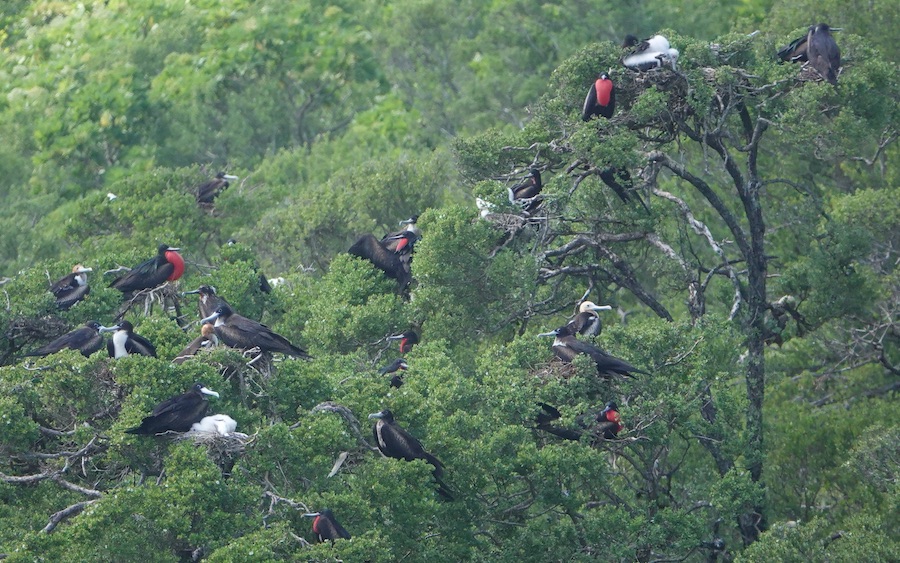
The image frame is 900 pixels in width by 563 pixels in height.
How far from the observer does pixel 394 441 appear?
11156 mm

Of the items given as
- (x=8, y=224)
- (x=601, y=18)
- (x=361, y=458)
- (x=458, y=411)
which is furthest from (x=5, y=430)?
(x=601, y=18)

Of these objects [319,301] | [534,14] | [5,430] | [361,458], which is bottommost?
[534,14]

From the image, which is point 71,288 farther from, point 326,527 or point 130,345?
point 326,527

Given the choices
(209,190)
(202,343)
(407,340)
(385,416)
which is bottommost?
(209,190)

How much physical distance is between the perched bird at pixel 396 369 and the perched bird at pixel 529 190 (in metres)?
1.76

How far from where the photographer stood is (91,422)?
35.9 feet

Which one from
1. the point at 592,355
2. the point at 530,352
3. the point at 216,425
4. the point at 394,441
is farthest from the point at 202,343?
the point at 592,355

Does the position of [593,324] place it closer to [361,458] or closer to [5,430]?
[361,458]

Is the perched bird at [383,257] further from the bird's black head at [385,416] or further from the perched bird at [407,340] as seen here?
the bird's black head at [385,416]

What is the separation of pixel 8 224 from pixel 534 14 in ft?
40.9

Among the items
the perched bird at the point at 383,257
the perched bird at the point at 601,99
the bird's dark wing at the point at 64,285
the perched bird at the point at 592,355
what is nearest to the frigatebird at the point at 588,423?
the perched bird at the point at 592,355

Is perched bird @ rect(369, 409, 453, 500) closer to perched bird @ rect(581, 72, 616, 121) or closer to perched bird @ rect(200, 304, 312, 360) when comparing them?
perched bird @ rect(200, 304, 312, 360)

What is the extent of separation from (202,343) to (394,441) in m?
1.72

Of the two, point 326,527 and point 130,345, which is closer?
point 326,527
